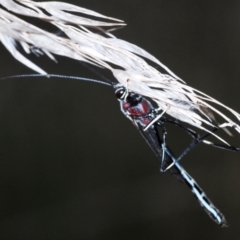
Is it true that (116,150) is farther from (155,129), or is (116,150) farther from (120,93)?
(120,93)

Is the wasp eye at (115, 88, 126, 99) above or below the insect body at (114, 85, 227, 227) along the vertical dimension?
above

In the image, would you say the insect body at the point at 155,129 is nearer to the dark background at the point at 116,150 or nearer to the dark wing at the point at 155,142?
the dark wing at the point at 155,142

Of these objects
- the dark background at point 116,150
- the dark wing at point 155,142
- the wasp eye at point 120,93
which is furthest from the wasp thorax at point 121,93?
the dark background at point 116,150

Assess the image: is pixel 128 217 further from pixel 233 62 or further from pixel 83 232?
pixel 233 62

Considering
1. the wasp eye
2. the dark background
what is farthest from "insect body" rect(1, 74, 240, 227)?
the dark background

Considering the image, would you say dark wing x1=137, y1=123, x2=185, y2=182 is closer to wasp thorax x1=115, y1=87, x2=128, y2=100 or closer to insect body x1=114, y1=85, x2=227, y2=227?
insect body x1=114, y1=85, x2=227, y2=227

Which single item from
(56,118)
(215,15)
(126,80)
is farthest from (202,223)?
(126,80)

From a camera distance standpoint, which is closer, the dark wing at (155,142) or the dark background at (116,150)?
the dark wing at (155,142)

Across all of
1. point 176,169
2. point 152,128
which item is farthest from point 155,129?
point 176,169
